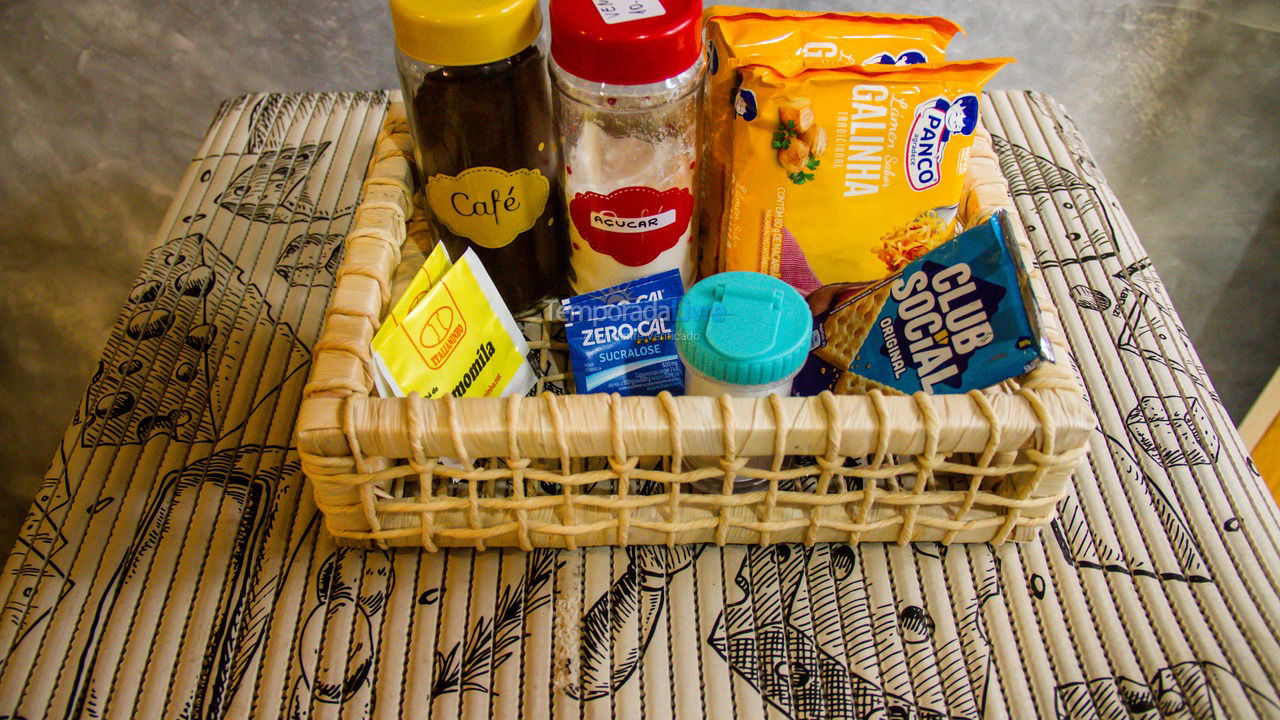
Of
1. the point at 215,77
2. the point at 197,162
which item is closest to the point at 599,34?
the point at 197,162

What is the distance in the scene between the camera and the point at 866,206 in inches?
25.3

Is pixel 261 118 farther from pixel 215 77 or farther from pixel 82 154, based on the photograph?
pixel 82 154

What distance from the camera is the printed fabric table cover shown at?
53cm

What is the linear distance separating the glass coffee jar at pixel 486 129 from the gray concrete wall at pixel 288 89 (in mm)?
665

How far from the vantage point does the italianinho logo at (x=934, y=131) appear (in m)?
0.61

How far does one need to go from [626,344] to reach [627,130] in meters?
0.14

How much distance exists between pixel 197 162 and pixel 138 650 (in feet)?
1.87

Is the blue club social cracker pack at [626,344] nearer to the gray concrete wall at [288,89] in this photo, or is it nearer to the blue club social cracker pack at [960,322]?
the blue club social cracker pack at [960,322]

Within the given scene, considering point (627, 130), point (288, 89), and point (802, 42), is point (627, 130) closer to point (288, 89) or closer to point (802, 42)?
point (802, 42)

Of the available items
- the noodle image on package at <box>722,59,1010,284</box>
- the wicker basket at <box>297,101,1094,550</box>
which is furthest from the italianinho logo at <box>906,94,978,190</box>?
the wicker basket at <box>297,101,1094,550</box>

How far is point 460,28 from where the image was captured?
549mm

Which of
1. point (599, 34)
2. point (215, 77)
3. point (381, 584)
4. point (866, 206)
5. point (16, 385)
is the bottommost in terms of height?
point (16, 385)

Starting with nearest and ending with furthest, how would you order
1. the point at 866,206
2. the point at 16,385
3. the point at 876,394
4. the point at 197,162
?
the point at 876,394 < the point at 866,206 < the point at 197,162 < the point at 16,385

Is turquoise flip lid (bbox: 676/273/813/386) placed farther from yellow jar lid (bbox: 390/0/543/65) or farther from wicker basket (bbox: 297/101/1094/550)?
yellow jar lid (bbox: 390/0/543/65)
